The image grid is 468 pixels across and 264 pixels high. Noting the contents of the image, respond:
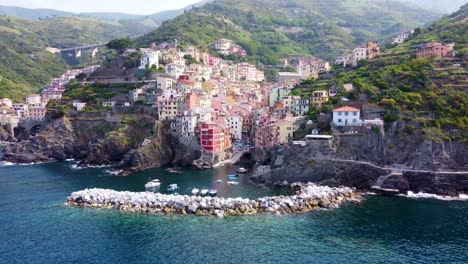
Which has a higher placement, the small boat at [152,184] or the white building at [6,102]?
the white building at [6,102]

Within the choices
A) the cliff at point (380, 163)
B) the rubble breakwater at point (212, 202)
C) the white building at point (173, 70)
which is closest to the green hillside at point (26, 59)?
the white building at point (173, 70)

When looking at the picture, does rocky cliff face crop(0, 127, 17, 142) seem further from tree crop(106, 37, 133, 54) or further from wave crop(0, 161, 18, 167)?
tree crop(106, 37, 133, 54)

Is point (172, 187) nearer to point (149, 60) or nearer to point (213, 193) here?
point (213, 193)

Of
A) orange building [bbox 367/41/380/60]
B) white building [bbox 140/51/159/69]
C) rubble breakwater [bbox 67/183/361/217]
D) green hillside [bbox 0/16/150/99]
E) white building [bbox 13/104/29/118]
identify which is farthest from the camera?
green hillside [bbox 0/16/150/99]

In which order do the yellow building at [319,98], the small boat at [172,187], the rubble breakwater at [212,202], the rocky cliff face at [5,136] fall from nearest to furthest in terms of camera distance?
1. the rubble breakwater at [212,202]
2. the small boat at [172,187]
3. the yellow building at [319,98]
4. the rocky cliff face at [5,136]

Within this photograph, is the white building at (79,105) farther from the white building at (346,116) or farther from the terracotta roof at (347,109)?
the terracotta roof at (347,109)

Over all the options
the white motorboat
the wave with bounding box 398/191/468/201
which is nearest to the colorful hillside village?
the wave with bounding box 398/191/468/201
